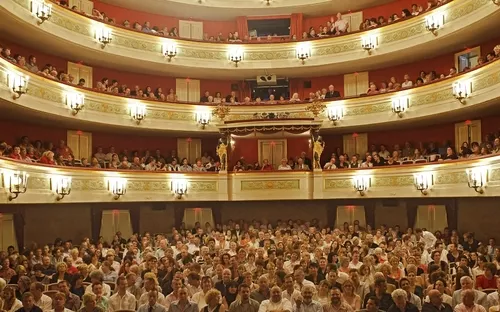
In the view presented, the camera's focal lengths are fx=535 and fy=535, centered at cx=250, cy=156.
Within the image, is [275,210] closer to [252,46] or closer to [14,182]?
[252,46]

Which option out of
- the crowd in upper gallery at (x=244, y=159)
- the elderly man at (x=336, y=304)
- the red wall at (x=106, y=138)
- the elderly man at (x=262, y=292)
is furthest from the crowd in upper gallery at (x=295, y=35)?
the elderly man at (x=336, y=304)

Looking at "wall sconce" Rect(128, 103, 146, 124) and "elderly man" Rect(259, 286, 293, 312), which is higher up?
"wall sconce" Rect(128, 103, 146, 124)

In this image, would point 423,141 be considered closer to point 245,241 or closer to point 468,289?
point 245,241

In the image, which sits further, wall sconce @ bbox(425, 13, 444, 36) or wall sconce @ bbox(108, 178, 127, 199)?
wall sconce @ bbox(425, 13, 444, 36)

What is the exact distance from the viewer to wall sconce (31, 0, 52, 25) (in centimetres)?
1764

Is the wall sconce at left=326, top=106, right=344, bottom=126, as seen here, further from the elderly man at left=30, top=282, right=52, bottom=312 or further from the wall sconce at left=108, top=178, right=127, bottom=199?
the elderly man at left=30, top=282, right=52, bottom=312

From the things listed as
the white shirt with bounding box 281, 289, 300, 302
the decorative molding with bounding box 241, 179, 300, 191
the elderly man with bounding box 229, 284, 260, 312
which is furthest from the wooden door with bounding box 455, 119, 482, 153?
the elderly man with bounding box 229, 284, 260, 312

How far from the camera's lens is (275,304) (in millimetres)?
7254

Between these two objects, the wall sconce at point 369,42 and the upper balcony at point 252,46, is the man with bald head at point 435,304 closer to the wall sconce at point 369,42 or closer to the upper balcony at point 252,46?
the upper balcony at point 252,46

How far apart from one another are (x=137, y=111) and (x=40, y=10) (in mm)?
5791

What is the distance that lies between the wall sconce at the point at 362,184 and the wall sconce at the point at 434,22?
6.21m

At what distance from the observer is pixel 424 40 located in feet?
69.7

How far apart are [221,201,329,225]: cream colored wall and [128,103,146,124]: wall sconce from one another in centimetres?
537

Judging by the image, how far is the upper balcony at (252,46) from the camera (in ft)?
61.1
